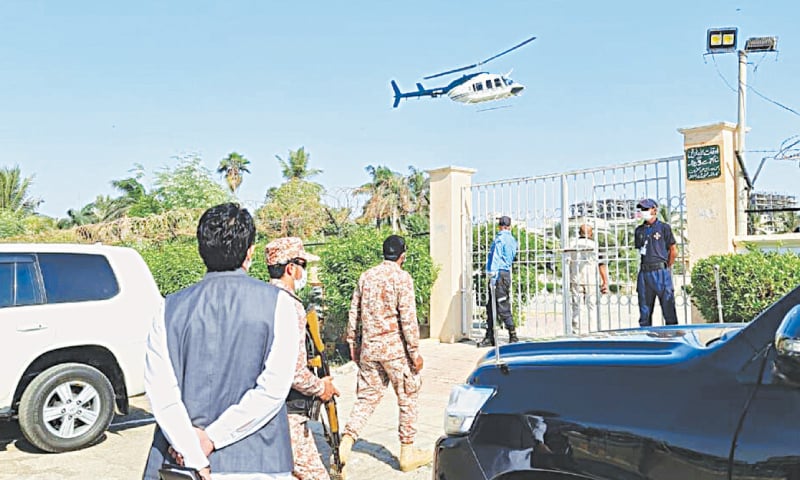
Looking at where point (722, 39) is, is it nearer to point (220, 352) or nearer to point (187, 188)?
point (220, 352)

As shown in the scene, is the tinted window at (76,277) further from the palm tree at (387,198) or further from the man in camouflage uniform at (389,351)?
the palm tree at (387,198)

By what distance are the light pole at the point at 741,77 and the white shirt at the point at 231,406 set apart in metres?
7.45

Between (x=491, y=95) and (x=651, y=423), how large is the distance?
79.2ft

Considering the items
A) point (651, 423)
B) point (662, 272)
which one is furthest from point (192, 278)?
point (651, 423)

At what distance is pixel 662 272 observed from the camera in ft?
28.2

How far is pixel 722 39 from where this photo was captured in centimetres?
982

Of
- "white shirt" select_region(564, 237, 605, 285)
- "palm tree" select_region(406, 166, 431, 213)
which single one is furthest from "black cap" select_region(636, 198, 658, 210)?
"palm tree" select_region(406, 166, 431, 213)

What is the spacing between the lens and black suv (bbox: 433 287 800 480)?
2.10m

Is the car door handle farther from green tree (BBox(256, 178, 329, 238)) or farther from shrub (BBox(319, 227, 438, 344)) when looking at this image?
green tree (BBox(256, 178, 329, 238))

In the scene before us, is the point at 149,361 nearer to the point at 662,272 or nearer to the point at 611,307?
the point at 662,272

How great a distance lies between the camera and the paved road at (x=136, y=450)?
19.2ft

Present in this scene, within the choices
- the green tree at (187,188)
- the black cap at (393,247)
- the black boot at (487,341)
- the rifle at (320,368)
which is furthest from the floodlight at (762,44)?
the green tree at (187,188)

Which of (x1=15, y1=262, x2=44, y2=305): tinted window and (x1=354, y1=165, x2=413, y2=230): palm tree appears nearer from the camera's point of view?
(x1=15, y1=262, x2=44, y2=305): tinted window

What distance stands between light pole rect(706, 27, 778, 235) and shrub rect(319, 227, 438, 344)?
14.8 feet
